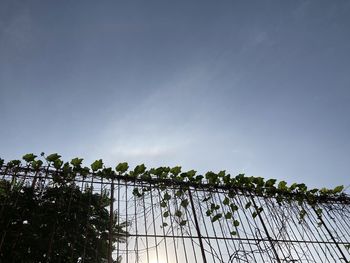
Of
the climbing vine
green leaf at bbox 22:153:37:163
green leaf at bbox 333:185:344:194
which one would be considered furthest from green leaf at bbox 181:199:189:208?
green leaf at bbox 333:185:344:194

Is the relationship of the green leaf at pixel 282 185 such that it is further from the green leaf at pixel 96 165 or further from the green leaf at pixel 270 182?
the green leaf at pixel 96 165

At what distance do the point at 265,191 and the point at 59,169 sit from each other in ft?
14.9

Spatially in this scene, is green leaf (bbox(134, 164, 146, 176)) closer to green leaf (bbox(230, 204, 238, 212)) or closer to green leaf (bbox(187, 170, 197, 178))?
green leaf (bbox(187, 170, 197, 178))

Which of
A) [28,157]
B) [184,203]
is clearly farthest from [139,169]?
[28,157]

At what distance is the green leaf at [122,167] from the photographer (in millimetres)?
4461

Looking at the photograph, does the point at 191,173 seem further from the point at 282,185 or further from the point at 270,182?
the point at 282,185

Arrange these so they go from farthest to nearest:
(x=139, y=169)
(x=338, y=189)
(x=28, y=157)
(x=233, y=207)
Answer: (x=338, y=189), (x=233, y=207), (x=139, y=169), (x=28, y=157)

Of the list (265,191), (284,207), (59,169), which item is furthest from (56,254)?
(284,207)

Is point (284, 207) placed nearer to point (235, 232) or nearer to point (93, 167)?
point (235, 232)

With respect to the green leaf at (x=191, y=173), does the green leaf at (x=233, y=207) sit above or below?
below

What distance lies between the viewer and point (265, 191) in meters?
5.55

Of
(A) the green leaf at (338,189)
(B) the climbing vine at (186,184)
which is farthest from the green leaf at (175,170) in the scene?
(A) the green leaf at (338,189)

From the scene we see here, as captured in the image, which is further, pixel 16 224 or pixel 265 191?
pixel 265 191

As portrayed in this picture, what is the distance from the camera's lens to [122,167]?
4.47 meters
